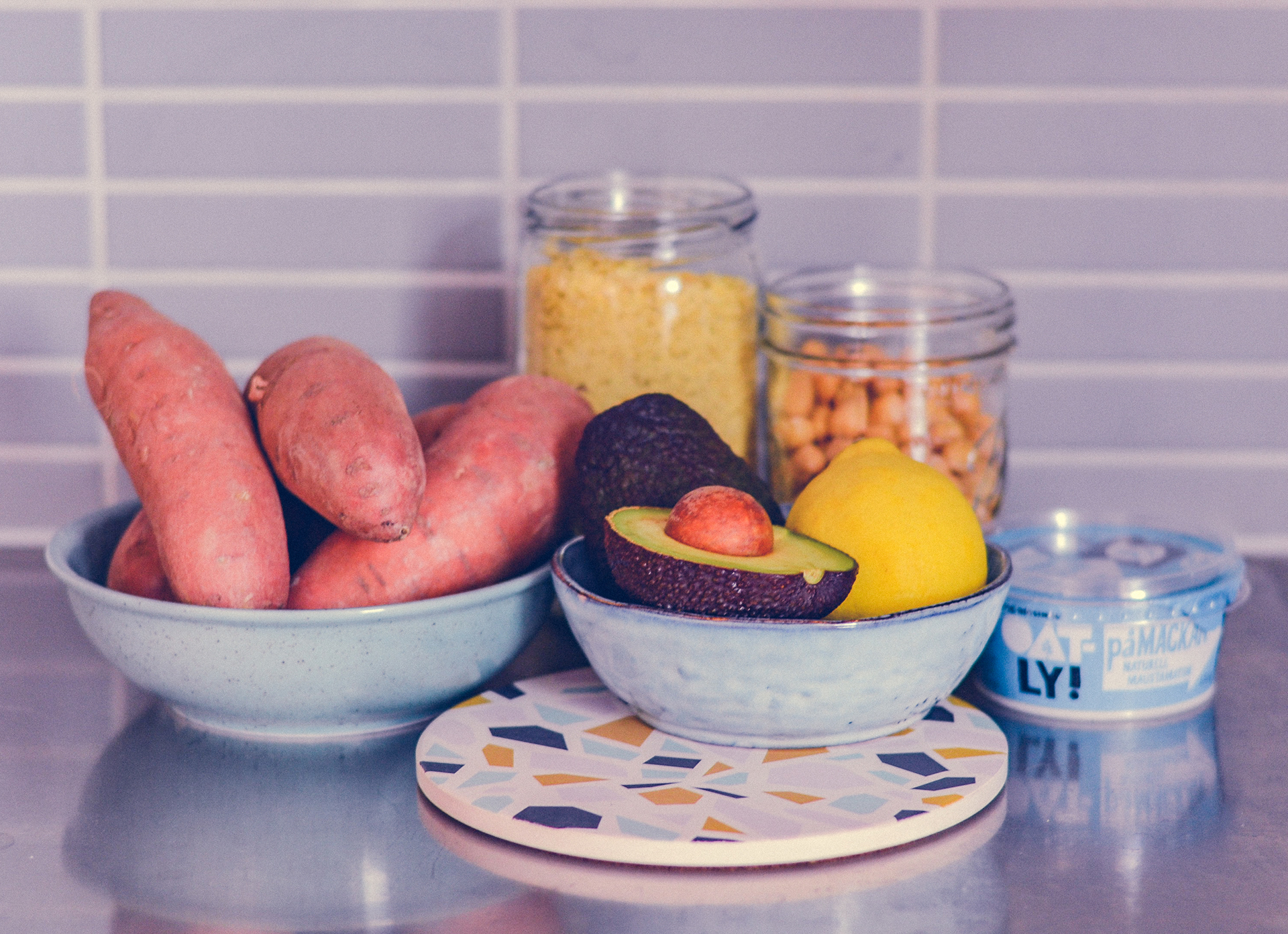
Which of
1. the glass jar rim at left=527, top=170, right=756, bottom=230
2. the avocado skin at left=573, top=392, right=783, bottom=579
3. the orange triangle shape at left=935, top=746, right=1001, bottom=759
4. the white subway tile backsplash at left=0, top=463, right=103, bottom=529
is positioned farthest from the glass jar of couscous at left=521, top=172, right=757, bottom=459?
the white subway tile backsplash at left=0, top=463, right=103, bottom=529

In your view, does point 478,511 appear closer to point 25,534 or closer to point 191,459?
point 191,459

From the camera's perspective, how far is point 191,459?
2.46 ft

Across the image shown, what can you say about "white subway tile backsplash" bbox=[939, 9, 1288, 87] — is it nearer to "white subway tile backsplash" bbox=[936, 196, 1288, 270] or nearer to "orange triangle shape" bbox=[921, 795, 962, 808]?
"white subway tile backsplash" bbox=[936, 196, 1288, 270]

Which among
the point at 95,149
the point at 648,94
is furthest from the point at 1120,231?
the point at 95,149

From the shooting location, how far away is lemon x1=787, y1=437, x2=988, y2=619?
27.8 inches

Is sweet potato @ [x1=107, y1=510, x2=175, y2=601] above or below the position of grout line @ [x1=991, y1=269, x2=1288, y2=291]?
below

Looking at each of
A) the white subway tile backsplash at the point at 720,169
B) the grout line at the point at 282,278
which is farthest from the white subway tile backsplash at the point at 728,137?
the grout line at the point at 282,278

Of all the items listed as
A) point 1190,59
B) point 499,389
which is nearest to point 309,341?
point 499,389

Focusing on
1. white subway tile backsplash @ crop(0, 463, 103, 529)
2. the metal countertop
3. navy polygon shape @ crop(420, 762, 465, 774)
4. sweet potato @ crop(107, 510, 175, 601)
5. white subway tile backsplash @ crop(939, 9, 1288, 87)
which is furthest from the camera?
white subway tile backsplash @ crop(0, 463, 103, 529)

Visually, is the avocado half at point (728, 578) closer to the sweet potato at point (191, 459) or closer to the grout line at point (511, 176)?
the sweet potato at point (191, 459)

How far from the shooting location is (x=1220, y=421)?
109 cm

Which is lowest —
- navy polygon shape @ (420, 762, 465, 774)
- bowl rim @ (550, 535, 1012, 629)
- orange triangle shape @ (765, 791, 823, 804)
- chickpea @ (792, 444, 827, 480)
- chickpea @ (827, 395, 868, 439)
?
navy polygon shape @ (420, 762, 465, 774)

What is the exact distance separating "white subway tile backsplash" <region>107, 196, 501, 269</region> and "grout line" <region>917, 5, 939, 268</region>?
13.6 inches

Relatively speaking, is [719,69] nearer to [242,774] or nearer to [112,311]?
[112,311]
